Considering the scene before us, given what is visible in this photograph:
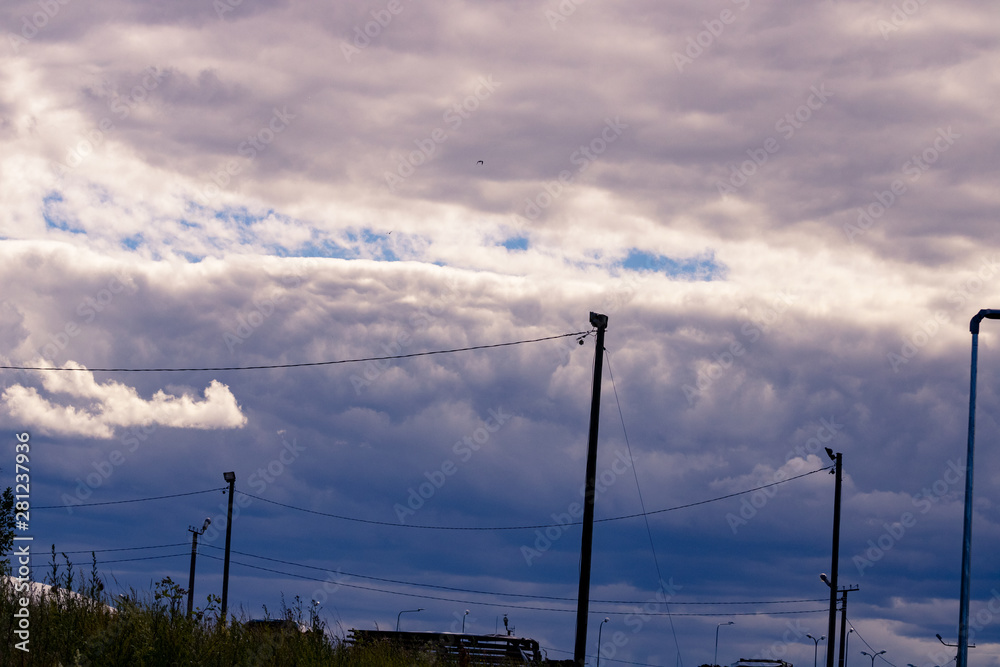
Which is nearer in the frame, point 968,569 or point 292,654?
point 292,654

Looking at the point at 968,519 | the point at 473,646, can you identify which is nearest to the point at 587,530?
the point at 473,646

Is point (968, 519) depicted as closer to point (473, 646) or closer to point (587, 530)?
point (587, 530)

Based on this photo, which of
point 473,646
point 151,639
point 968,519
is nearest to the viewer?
point 151,639

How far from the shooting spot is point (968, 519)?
83.3ft

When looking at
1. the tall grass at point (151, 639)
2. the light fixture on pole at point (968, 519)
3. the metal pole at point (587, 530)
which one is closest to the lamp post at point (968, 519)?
the light fixture on pole at point (968, 519)

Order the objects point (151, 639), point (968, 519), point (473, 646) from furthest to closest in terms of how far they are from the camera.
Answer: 1. point (968, 519)
2. point (473, 646)
3. point (151, 639)

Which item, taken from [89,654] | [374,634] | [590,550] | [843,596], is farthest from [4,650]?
[843,596]

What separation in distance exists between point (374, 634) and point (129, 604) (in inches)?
217

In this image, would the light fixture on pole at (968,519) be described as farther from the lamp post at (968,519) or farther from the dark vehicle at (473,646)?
the dark vehicle at (473,646)

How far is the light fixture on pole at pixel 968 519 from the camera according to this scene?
24750 mm

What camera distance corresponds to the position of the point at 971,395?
26031 mm

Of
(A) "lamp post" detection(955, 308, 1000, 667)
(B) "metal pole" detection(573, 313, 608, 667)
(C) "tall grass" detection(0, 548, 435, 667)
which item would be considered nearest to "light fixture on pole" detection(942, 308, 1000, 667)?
(A) "lamp post" detection(955, 308, 1000, 667)

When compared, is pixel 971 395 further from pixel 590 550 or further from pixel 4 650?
pixel 4 650

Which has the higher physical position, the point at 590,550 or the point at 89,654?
the point at 590,550
